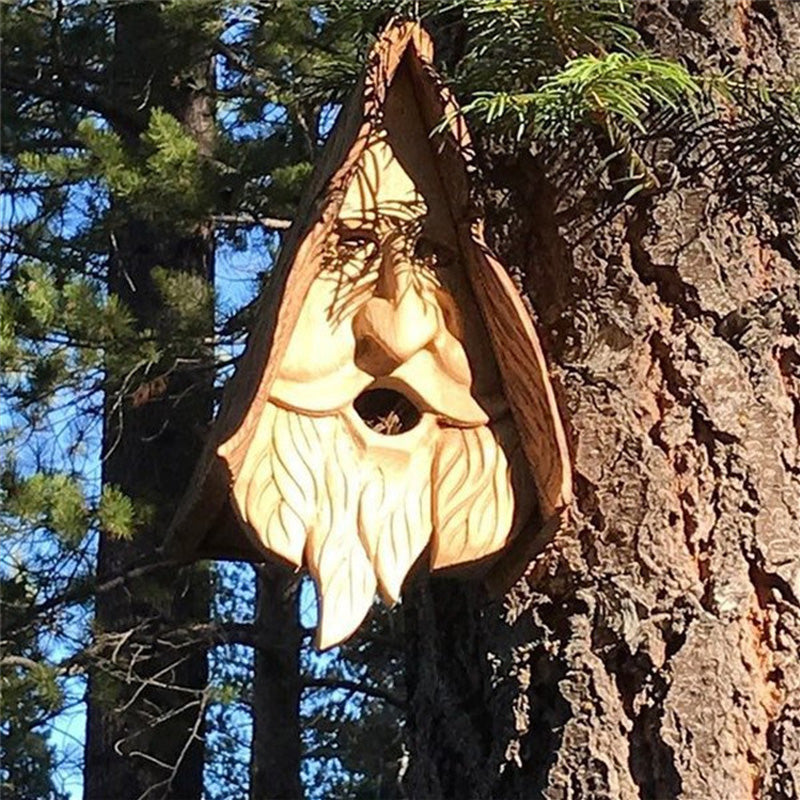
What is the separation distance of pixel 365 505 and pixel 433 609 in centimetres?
26

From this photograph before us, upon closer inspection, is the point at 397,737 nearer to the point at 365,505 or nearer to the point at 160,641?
the point at 160,641

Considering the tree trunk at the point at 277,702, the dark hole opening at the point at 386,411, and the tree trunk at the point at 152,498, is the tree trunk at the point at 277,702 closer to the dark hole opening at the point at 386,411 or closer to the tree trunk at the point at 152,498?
the tree trunk at the point at 152,498

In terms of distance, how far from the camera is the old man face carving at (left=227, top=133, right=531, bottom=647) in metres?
1.25

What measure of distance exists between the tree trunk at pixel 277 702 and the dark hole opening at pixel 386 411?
141 inches

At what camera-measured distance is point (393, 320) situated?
131cm

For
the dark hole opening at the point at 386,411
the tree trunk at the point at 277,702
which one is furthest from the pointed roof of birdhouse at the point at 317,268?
the tree trunk at the point at 277,702

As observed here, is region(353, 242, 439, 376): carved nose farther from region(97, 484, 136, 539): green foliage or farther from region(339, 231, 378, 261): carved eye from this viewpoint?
region(97, 484, 136, 539): green foliage

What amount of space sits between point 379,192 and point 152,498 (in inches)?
133

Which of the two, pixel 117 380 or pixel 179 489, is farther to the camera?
pixel 179 489

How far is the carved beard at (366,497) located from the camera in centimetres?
124

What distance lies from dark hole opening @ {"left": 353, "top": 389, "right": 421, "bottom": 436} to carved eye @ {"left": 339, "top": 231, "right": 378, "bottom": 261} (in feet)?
0.42

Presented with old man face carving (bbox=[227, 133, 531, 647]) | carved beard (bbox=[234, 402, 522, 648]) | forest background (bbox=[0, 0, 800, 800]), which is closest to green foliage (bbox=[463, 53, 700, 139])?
forest background (bbox=[0, 0, 800, 800])

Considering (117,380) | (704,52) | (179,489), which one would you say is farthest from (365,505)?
(179,489)

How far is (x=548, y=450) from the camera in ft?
4.11
